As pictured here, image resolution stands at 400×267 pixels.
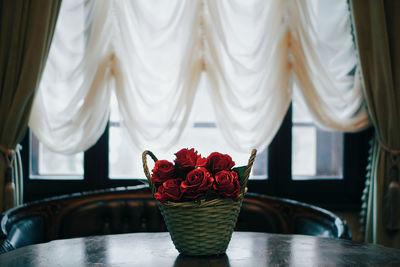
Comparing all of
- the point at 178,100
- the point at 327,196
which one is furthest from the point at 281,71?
the point at 327,196

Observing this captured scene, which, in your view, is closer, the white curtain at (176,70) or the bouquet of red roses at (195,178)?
the bouquet of red roses at (195,178)

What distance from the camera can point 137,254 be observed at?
1274 mm

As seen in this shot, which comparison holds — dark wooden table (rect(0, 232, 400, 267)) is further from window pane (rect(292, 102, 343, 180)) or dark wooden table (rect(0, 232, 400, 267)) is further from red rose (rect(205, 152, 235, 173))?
window pane (rect(292, 102, 343, 180))

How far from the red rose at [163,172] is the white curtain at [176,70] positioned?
3.72ft

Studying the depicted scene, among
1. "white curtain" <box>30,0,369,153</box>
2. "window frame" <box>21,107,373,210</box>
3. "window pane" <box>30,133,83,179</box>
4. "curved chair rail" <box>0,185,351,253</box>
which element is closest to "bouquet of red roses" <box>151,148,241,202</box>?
"curved chair rail" <box>0,185,351,253</box>

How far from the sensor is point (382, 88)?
2338 mm

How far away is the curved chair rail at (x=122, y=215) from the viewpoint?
2.01 metres

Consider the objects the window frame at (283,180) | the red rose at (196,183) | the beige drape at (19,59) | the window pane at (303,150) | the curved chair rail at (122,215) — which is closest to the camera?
the red rose at (196,183)

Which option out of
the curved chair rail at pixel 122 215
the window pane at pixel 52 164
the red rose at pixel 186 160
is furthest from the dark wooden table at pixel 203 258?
the window pane at pixel 52 164

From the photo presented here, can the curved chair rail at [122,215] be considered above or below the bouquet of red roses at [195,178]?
below

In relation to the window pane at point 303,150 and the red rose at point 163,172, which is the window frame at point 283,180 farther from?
the red rose at point 163,172

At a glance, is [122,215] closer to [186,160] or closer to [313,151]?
[186,160]

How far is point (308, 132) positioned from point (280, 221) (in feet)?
2.33

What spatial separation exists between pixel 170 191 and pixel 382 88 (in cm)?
169
